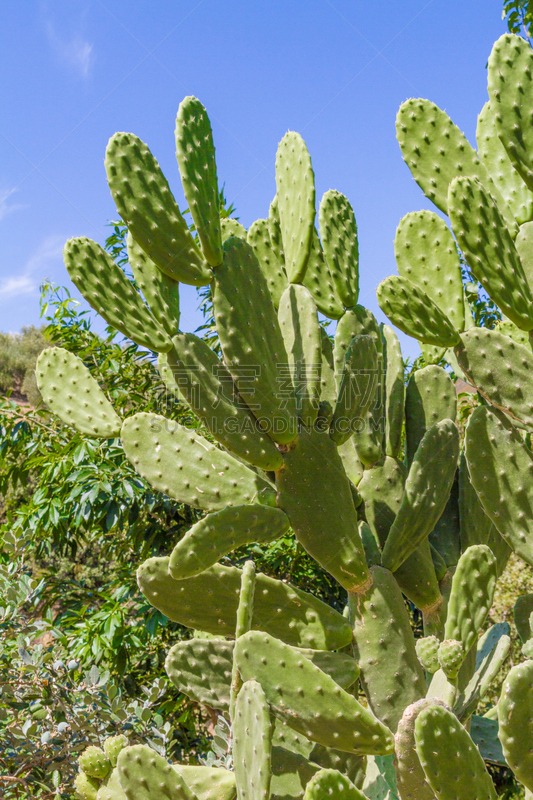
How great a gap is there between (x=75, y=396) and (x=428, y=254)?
133 centimetres

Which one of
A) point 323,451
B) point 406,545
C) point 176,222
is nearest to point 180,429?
point 323,451

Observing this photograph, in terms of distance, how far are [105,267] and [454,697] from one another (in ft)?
4.99

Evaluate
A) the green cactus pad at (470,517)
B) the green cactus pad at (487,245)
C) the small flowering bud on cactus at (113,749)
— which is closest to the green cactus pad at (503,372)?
the green cactus pad at (487,245)

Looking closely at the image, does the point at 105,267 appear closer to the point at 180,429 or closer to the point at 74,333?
the point at 180,429

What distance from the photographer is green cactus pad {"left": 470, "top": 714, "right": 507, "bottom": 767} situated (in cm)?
175

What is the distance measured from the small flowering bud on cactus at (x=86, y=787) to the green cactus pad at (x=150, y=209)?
146 centimetres

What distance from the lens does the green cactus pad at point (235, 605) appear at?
1.64 meters

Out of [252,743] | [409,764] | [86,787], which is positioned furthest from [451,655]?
[86,787]

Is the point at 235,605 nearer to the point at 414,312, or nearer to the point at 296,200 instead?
the point at 414,312

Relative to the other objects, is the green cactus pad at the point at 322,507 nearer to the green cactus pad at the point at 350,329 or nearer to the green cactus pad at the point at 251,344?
the green cactus pad at the point at 251,344

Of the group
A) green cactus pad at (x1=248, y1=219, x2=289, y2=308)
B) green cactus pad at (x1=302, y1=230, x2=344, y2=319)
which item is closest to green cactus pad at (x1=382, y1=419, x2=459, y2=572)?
green cactus pad at (x1=302, y1=230, x2=344, y2=319)

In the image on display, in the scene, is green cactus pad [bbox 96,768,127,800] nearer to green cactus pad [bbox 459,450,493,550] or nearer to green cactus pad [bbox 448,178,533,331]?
green cactus pad [bbox 459,450,493,550]

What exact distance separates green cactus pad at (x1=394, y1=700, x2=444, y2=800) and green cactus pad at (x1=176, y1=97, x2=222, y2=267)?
1242mm

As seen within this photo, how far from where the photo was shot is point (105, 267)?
1.81 meters
